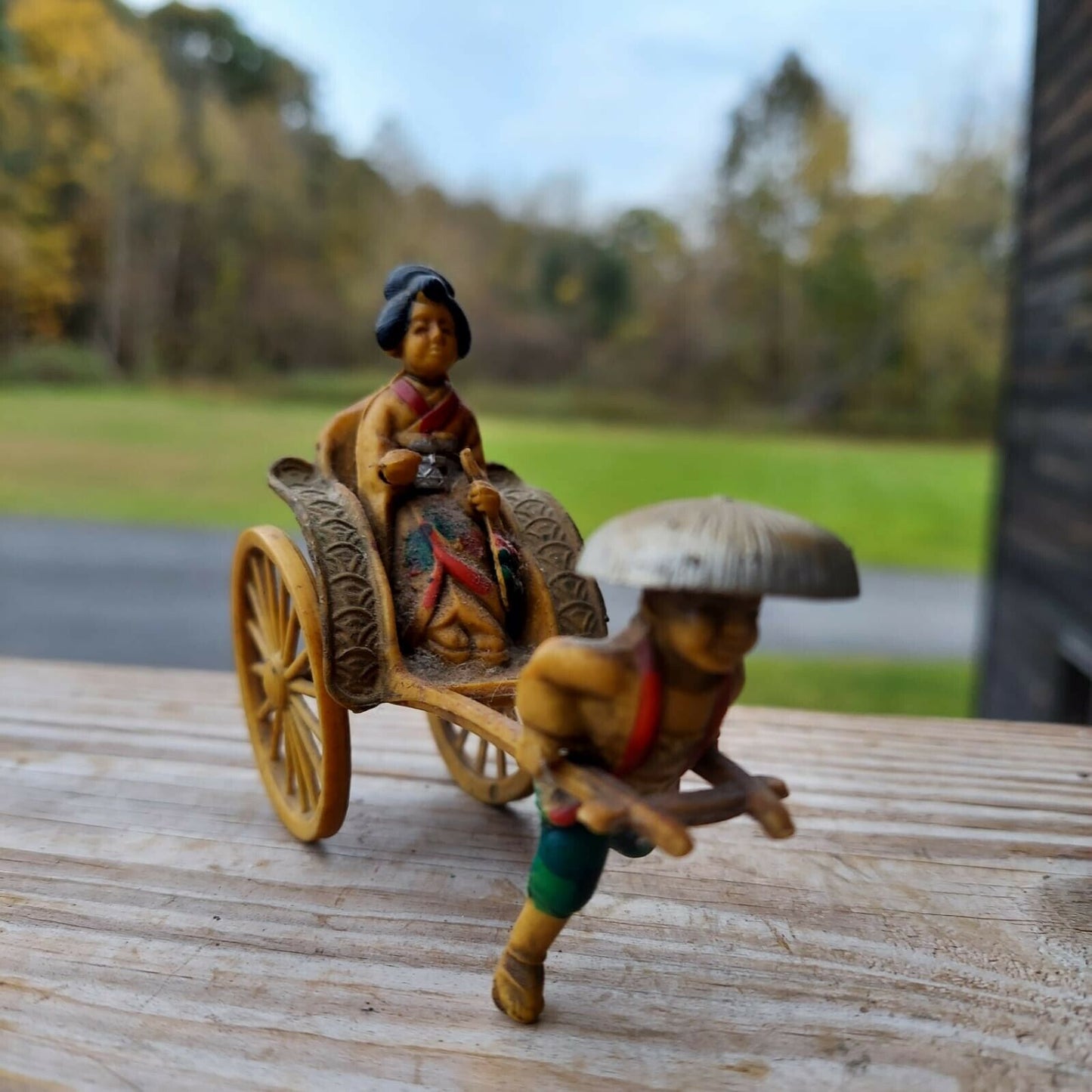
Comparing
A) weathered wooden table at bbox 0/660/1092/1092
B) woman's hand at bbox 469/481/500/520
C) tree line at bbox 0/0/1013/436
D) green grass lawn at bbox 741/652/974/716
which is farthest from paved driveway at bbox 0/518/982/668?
woman's hand at bbox 469/481/500/520

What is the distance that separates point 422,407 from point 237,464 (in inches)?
87.6

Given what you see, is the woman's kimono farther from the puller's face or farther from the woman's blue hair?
the puller's face

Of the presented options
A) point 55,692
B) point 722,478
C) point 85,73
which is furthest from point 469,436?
point 85,73

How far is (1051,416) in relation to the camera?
3758mm

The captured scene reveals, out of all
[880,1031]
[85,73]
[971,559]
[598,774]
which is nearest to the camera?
[598,774]

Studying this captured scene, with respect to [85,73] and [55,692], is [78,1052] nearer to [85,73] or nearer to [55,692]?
[55,692]

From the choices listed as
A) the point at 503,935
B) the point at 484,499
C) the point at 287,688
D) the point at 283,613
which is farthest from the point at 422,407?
the point at 503,935

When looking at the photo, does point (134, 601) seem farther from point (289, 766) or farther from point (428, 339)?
point (428, 339)

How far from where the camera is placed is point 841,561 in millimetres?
1095

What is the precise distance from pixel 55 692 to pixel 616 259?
2826 millimetres

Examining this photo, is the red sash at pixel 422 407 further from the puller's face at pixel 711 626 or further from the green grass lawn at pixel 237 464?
the green grass lawn at pixel 237 464

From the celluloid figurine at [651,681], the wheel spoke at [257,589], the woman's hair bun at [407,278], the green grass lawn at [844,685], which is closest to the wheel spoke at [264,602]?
the wheel spoke at [257,589]

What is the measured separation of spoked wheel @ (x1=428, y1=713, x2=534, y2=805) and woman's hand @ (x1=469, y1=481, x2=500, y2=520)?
1.48ft

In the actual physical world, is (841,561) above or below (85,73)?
below
